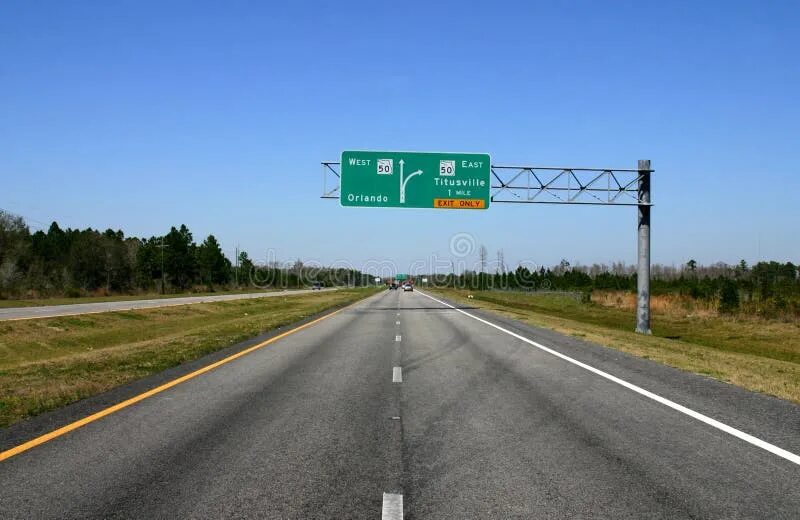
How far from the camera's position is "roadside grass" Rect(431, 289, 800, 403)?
11641 mm

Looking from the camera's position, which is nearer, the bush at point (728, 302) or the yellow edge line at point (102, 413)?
the yellow edge line at point (102, 413)

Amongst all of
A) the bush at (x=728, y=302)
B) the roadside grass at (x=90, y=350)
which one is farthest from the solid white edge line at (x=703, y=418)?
the bush at (x=728, y=302)

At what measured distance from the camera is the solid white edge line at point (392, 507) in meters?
4.28

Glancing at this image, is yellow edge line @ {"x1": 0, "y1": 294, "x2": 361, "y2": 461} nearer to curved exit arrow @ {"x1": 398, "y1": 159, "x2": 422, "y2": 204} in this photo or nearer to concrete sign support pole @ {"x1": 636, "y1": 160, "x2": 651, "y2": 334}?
concrete sign support pole @ {"x1": 636, "y1": 160, "x2": 651, "y2": 334}

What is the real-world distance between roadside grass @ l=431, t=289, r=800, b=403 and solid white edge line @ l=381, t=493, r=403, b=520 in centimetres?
739

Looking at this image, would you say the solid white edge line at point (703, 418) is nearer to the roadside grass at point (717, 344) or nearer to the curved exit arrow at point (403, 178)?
the roadside grass at point (717, 344)

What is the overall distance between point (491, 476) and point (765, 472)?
2.42 m

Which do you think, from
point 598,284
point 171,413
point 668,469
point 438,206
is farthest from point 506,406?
point 598,284

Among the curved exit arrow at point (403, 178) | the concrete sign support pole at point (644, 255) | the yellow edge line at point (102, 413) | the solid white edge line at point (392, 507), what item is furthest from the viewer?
the curved exit arrow at point (403, 178)

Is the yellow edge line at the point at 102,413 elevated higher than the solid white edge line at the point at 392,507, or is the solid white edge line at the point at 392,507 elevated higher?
the solid white edge line at the point at 392,507

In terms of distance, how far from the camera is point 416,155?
3055 centimetres

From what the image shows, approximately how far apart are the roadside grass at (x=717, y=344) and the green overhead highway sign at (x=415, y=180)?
685 centimetres

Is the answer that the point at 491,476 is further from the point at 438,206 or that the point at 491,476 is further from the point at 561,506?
the point at 438,206

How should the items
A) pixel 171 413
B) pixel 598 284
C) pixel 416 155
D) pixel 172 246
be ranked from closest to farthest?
pixel 171 413 → pixel 416 155 → pixel 598 284 → pixel 172 246
